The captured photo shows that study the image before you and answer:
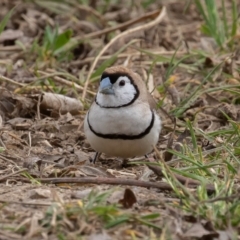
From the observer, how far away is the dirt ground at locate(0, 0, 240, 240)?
3.33 m

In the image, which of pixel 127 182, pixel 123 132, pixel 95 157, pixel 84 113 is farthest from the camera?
pixel 84 113

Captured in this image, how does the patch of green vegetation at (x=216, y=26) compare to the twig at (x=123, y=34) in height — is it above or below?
above

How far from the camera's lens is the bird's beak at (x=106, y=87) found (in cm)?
447

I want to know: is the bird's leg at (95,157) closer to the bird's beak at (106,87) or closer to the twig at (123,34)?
the bird's beak at (106,87)

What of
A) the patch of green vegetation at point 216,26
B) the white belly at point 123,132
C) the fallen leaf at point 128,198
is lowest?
the fallen leaf at point 128,198

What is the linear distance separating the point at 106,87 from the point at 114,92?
6cm

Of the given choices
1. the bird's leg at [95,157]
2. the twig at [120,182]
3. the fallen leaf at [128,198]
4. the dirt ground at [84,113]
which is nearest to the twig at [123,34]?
the dirt ground at [84,113]

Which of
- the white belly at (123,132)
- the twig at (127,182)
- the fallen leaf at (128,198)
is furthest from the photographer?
the white belly at (123,132)

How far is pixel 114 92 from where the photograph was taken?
4500mm

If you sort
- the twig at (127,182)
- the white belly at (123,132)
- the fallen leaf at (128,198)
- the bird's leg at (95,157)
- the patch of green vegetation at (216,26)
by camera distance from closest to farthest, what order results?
1. the fallen leaf at (128,198)
2. the twig at (127,182)
3. the white belly at (123,132)
4. the bird's leg at (95,157)
5. the patch of green vegetation at (216,26)

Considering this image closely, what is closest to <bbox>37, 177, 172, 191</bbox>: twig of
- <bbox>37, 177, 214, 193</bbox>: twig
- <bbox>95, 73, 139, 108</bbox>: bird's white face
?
<bbox>37, 177, 214, 193</bbox>: twig

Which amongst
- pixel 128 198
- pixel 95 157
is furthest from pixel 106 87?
pixel 128 198

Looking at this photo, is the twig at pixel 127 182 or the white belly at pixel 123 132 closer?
the twig at pixel 127 182

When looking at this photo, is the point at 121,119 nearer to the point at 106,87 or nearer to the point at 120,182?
the point at 106,87
